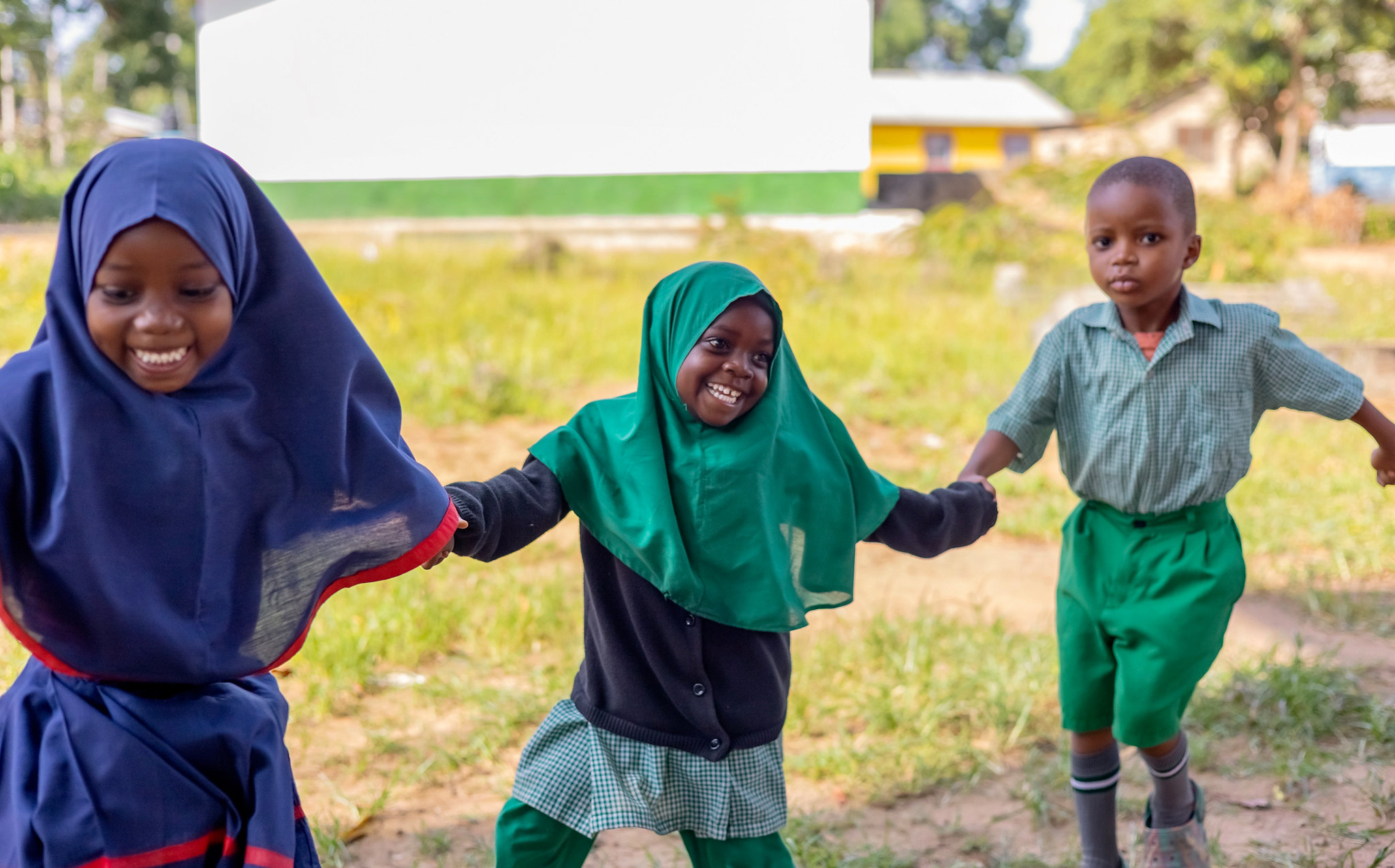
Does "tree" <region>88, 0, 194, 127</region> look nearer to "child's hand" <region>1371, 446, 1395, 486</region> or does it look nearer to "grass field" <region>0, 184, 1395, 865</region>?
"grass field" <region>0, 184, 1395, 865</region>

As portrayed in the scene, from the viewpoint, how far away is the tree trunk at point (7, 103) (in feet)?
62.1

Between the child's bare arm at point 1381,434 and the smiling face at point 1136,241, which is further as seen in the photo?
the child's bare arm at point 1381,434

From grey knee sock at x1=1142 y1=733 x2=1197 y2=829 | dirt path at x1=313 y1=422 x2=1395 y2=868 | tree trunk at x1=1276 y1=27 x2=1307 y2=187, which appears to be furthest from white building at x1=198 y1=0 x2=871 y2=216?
tree trunk at x1=1276 y1=27 x2=1307 y2=187

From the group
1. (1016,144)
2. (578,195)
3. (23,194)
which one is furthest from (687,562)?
(1016,144)

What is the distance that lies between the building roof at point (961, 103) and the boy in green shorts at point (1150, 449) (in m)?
25.0

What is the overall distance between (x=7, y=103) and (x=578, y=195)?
20109 mm

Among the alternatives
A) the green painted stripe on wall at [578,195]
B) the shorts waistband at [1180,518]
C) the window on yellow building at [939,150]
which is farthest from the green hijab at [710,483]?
the window on yellow building at [939,150]

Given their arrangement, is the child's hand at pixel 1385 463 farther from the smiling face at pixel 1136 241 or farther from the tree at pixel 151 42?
the tree at pixel 151 42

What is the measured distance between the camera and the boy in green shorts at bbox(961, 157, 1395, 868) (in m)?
2.48

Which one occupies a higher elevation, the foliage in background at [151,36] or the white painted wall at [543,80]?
the foliage in background at [151,36]

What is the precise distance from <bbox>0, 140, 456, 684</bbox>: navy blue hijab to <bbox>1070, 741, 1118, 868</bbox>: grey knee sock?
1.65 m

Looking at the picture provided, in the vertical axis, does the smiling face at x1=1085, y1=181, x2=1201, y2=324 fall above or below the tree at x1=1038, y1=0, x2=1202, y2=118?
below

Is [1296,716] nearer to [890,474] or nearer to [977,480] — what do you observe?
[977,480]

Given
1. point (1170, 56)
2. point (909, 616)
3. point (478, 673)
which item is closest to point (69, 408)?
point (478, 673)
